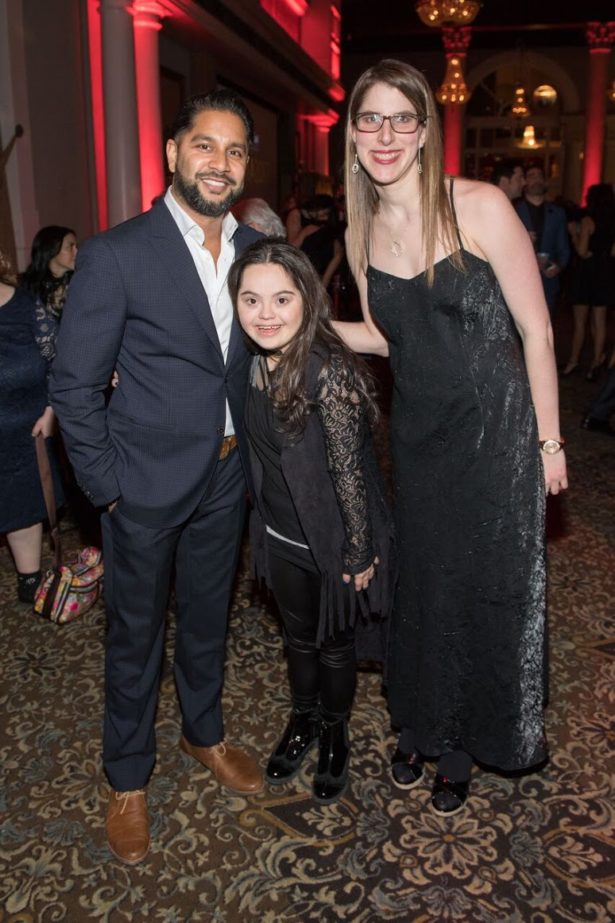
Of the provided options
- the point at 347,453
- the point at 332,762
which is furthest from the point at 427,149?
the point at 332,762

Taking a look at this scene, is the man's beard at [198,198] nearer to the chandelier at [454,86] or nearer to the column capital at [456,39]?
the chandelier at [454,86]

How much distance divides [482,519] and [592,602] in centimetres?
172

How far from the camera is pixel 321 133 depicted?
17094 mm

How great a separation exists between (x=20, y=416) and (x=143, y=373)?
152 cm

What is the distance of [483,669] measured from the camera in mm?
2156

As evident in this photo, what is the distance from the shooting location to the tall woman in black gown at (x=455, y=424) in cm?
184

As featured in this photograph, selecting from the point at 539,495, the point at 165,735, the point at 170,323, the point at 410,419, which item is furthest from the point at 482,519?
the point at 165,735

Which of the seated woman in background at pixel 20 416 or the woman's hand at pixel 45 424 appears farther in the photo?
the woman's hand at pixel 45 424

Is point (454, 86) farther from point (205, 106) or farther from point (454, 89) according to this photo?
point (205, 106)

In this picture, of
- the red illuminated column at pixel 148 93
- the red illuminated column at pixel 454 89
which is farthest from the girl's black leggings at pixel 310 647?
the red illuminated column at pixel 454 89

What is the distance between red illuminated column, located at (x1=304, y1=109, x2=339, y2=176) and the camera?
16.4 metres

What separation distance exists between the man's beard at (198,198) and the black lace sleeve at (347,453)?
456mm

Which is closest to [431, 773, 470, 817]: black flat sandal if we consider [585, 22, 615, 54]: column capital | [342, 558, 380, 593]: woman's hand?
[342, 558, 380, 593]: woman's hand

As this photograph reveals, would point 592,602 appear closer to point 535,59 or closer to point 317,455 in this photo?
point 317,455
